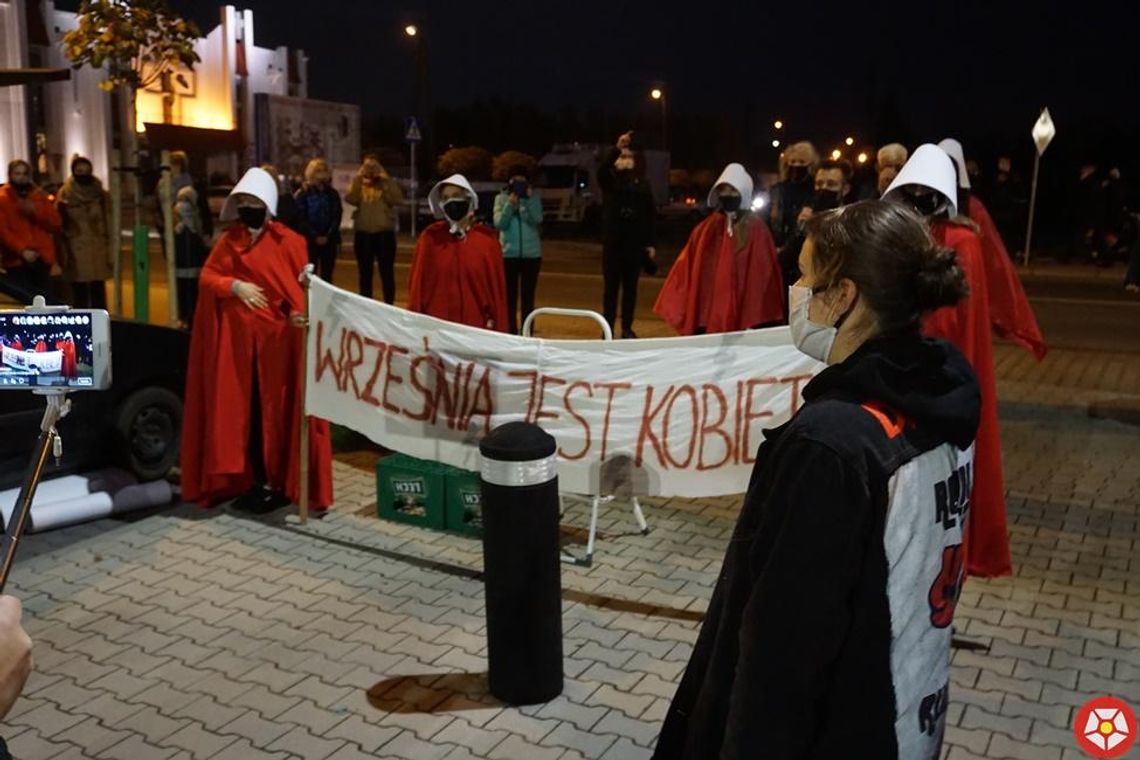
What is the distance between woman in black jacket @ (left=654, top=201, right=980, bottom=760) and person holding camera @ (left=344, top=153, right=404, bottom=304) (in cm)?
1134

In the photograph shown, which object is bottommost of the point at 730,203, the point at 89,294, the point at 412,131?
the point at 89,294

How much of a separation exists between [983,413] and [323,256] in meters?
10.0

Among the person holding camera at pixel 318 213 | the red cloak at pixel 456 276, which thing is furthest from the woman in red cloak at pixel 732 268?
the person holding camera at pixel 318 213

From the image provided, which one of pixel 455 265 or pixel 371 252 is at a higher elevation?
pixel 455 265

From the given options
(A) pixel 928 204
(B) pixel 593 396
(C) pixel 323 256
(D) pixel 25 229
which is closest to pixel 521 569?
(B) pixel 593 396

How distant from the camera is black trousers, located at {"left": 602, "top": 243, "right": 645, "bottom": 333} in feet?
38.3

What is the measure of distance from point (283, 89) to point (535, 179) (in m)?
11.5

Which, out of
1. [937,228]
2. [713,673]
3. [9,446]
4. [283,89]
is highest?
[283,89]

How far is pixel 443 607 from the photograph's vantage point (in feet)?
17.8

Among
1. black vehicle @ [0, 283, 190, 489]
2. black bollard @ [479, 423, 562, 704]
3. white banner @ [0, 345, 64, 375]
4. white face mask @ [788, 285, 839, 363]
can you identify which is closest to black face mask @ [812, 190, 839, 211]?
black bollard @ [479, 423, 562, 704]

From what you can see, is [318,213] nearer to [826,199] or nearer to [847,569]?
[826,199]

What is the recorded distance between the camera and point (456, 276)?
7.88 meters

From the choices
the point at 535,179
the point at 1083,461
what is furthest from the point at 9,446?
the point at 535,179

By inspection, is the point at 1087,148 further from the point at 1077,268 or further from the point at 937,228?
the point at 937,228
